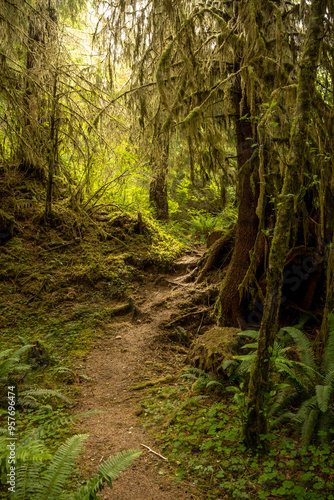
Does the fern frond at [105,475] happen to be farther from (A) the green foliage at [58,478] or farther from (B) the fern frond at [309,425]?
(B) the fern frond at [309,425]

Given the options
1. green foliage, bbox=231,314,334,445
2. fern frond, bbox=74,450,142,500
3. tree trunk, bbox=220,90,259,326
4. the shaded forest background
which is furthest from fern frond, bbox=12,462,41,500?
tree trunk, bbox=220,90,259,326

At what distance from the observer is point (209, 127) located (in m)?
5.14

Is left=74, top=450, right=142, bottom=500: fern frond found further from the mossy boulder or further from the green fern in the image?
the mossy boulder

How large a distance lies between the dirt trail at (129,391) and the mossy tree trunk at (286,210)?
3.22ft

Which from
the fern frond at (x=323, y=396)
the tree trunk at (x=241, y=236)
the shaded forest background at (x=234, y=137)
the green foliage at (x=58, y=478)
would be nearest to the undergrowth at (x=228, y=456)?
the shaded forest background at (x=234, y=137)

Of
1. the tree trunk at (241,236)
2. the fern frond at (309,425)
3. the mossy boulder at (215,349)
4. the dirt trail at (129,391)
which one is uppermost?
the tree trunk at (241,236)

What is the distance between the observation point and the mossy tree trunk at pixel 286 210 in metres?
3.04

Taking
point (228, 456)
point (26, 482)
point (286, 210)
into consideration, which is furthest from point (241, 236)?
point (26, 482)

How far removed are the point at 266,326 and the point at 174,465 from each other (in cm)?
163

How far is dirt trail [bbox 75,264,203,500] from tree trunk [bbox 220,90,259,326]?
1.21m

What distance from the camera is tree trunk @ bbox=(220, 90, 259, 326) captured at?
552 cm

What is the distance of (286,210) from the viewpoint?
308 cm

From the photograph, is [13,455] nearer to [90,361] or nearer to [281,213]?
[281,213]

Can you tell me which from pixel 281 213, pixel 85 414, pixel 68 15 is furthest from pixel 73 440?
pixel 68 15
